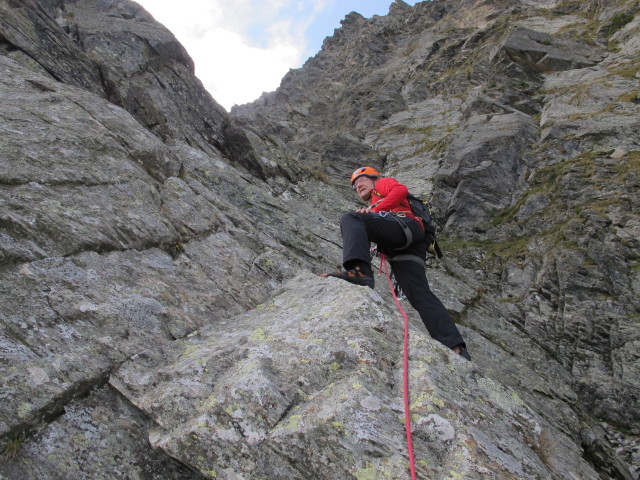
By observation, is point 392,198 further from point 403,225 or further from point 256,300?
point 256,300

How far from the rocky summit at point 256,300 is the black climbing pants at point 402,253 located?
0.58 meters

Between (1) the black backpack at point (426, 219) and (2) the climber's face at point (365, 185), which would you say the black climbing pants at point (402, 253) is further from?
(2) the climber's face at point (365, 185)

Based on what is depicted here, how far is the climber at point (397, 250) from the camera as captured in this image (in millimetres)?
6434

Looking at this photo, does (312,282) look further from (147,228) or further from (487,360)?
(487,360)

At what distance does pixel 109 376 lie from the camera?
13.9 ft

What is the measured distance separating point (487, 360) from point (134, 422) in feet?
24.6

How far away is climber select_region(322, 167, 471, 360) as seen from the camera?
6434 millimetres

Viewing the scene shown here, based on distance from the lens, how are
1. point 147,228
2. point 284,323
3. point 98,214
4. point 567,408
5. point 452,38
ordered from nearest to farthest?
point 284,323 → point 98,214 → point 147,228 → point 567,408 → point 452,38

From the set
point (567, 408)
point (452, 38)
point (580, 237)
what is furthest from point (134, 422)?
point (452, 38)

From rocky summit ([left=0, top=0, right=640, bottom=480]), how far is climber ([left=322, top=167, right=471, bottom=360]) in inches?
18.0

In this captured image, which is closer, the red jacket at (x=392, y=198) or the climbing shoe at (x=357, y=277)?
the climbing shoe at (x=357, y=277)

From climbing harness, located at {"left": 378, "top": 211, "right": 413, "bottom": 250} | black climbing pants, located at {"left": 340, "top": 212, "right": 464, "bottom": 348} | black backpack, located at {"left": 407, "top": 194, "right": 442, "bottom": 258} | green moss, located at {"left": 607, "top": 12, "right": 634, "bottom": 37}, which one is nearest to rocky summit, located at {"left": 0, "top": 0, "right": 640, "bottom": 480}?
black climbing pants, located at {"left": 340, "top": 212, "right": 464, "bottom": 348}

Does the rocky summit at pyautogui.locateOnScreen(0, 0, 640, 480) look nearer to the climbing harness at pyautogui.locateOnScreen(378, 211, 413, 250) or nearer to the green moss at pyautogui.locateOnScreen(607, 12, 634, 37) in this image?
the climbing harness at pyautogui.locateOnScreen(378, 211, 413, 250)

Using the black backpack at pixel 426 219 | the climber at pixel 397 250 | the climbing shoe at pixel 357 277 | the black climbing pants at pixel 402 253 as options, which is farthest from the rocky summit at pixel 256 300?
the black backpack at pixel 426 219
